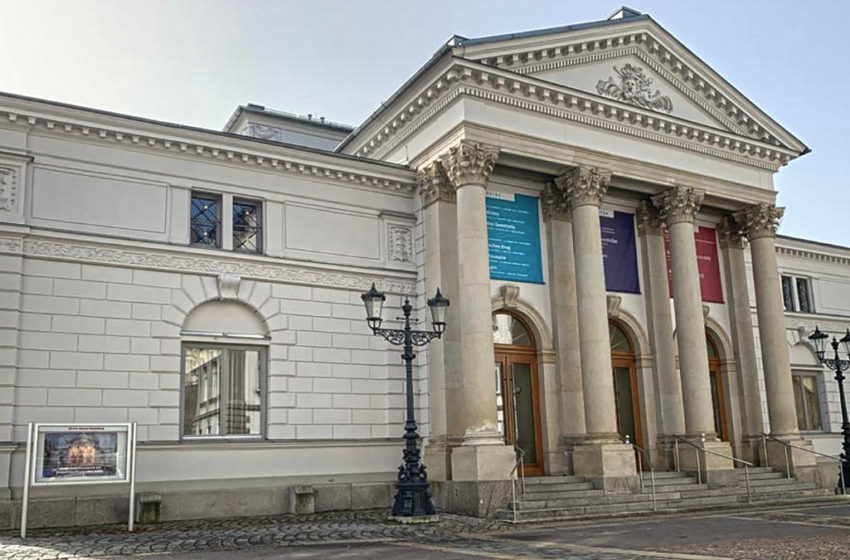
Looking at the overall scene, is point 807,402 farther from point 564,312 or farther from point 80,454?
point 80,454

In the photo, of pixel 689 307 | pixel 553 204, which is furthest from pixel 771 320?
pixel 553 204

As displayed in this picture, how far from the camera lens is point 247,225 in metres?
20.8

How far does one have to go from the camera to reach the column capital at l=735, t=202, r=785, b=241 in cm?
2639

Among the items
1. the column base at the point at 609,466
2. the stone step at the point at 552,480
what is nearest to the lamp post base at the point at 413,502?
the stone step at the point at 552,480

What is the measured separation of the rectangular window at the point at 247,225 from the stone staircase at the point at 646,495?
879 cm

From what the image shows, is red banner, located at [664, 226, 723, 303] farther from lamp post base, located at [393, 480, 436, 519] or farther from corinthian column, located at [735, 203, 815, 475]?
lamp post base, located at [393, 480, 436, 519]

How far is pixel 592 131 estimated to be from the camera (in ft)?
75.3

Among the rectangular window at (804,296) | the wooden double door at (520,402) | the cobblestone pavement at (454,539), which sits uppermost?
the rectangular window at (804,296)

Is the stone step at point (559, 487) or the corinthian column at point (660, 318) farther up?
the corinthian column at point (660, 318)

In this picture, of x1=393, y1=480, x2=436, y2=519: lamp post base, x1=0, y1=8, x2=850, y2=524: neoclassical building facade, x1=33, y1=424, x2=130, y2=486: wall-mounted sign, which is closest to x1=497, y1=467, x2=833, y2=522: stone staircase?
x1=0, y1=8, x2=850, y2=524: neoclassical building facade

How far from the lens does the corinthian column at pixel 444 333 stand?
67.2 feet

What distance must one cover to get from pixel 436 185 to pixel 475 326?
13.7 feet

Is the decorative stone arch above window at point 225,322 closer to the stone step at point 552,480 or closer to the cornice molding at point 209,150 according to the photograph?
the cornice molding at point 209,150

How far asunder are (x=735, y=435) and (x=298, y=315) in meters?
14.6
